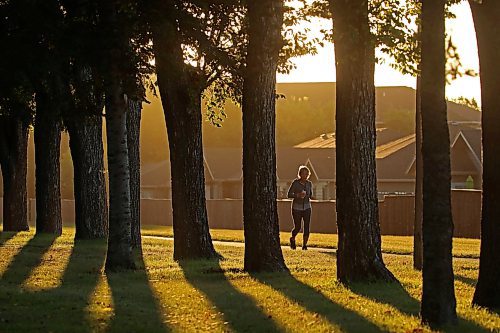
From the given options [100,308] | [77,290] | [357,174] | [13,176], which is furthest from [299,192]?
[13,176]

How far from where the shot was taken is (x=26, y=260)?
20328mm

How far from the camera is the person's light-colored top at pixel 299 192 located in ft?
80.2

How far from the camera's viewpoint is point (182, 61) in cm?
1838

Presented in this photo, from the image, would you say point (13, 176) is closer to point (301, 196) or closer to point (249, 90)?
point (301, 196)

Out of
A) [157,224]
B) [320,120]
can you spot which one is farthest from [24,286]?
[320,120]

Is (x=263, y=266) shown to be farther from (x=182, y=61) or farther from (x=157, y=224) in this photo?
(x=157, y=224)

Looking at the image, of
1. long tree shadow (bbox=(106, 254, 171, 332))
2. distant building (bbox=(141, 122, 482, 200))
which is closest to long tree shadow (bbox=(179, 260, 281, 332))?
long tree shadow (bbox=(106, 254, 171, 332))

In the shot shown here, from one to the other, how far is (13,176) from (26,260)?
54.2 feet

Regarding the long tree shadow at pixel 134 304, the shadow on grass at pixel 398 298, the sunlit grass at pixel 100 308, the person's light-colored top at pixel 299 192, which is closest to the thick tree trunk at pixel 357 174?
the shadow on grass at pixel 398 298

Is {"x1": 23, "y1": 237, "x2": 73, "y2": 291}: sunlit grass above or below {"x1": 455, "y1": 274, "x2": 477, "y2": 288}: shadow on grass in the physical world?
above

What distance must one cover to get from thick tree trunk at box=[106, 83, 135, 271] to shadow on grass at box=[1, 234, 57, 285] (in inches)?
60.0

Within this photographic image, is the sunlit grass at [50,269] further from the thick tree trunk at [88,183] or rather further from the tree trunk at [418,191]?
the tree trunk at [418,191]

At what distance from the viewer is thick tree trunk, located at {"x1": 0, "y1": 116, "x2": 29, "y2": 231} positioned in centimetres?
Result: 3616

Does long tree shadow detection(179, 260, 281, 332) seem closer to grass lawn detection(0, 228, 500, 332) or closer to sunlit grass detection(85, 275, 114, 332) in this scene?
grass lawn detection(0, 228, 500, 332)
